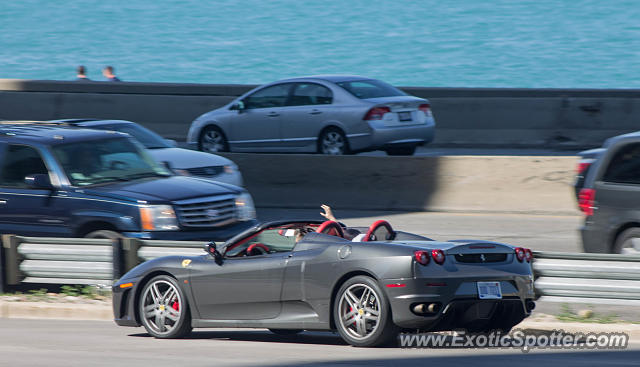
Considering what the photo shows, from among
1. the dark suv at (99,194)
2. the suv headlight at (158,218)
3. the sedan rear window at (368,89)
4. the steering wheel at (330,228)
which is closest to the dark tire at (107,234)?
the dark suv at (99,194)

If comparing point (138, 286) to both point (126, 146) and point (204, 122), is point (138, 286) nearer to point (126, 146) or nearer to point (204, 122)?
point (126, 146)

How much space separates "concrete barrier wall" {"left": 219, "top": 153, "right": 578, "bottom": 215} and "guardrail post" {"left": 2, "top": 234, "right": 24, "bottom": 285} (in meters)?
7.22

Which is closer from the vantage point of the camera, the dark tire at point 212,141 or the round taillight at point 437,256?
the round taillight at point 437,256

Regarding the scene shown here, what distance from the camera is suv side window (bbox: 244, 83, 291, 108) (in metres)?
21.9

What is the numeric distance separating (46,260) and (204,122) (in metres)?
11.0

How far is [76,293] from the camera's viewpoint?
12320 millimetres

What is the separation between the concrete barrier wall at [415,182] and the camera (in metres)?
17.3

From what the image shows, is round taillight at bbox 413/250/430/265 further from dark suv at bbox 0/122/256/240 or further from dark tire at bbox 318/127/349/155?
dark tire at bbox 318/127/349/155

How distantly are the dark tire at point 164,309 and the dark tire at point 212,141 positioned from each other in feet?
42.0

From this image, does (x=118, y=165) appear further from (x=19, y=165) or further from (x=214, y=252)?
(x=214, y=252)

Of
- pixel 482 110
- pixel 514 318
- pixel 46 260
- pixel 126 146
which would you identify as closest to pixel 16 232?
pixel 46 260

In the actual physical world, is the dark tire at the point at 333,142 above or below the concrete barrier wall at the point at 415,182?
above

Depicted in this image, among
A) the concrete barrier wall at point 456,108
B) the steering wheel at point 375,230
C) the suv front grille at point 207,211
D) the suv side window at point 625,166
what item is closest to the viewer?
the steering wheel at point 375,230

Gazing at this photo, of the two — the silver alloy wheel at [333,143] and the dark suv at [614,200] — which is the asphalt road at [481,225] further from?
the dark suv at [614,200]
